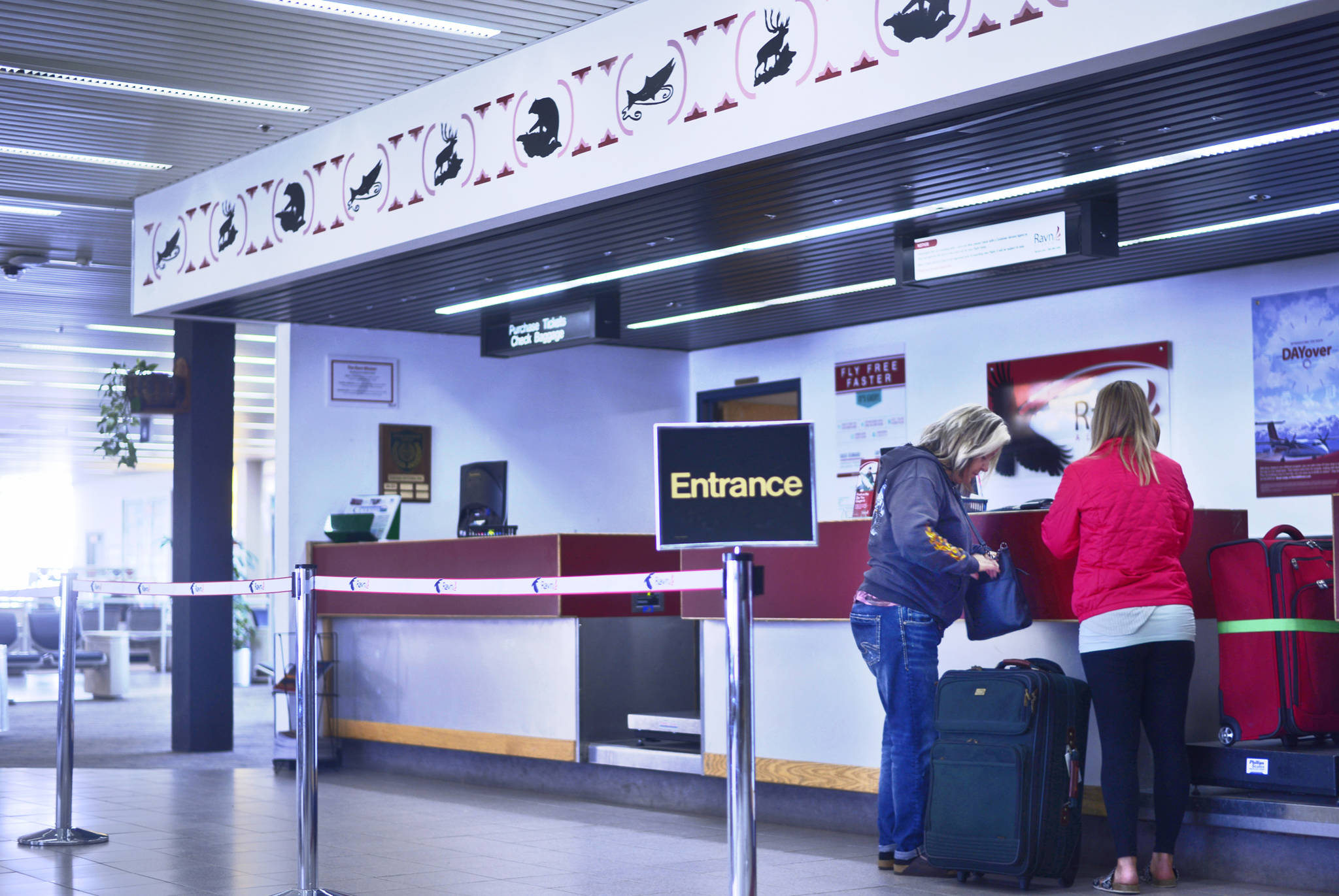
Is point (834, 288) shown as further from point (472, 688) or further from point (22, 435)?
point (22, 435)

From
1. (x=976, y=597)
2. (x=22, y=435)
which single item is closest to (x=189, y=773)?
(x=976, y=597)

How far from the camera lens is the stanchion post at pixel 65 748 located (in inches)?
204

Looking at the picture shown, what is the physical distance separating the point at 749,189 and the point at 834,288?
260 cm

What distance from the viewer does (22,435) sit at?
1902 cm

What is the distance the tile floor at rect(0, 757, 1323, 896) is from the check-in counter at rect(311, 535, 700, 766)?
0.37m

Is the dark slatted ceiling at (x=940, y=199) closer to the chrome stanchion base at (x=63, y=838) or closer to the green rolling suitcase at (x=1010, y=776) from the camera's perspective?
the green rolling suitcase at (x=1010, y=776)

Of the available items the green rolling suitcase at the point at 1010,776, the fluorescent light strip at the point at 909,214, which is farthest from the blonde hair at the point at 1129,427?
the fluorescent light strip at the point at 909,214

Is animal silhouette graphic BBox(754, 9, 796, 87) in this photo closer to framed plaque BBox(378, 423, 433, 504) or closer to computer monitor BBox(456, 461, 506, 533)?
computer monitor BBox(456, 461, 506, 533)

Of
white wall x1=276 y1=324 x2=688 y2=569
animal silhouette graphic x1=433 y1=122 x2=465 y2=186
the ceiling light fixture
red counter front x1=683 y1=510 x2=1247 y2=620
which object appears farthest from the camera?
white wall x1=276 y1=324 x2=688 y2=569

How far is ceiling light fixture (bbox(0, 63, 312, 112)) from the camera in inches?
238

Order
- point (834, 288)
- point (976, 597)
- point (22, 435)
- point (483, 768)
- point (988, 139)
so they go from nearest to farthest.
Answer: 1. point (976, 597)
2. point (988, 139)
3. point (483, 768)
4. point (834, 288)
5. point (22, 435)

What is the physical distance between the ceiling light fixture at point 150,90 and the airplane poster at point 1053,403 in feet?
14.7

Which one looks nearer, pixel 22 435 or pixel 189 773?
pixel 189 773

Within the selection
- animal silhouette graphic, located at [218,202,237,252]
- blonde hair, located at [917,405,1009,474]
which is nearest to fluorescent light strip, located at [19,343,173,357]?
animal silhouette graphic, located at [218,202,237,252]
